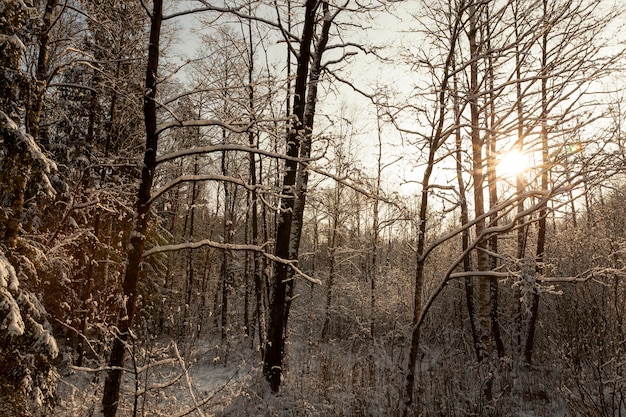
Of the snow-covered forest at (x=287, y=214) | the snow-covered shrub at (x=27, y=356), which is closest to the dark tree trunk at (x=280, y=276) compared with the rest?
the snow-covered forest at (x=287, y=214)

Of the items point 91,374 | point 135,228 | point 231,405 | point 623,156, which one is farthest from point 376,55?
point 91,374

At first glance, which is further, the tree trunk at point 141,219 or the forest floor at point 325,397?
the forest floor at point 325,397

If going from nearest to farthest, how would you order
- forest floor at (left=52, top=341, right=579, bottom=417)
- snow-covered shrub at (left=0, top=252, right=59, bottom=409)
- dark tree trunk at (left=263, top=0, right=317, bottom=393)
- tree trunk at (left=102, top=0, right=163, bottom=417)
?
1. tree trunk at (left=102, top=0, right=163, bottom=417)
2. snow-covered shrub at (left=0, top=252, right=59, bottom=409)
3. forest floor at (left=52, top=341, right=579, bottom=417)
4. dark tree trunk at (left=263, top=0, right=317, bottom=393)

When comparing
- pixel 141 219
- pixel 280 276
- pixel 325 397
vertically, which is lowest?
pixel 325 397

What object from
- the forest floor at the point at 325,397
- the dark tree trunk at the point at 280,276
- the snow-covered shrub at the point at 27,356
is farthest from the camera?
the dark tree trunk at the point at 280,276

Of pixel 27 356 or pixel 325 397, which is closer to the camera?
pixel 27 356

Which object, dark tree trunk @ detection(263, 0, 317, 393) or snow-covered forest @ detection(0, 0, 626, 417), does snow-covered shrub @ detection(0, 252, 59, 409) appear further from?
dark tree trunk @ detection(263, 0, 317, 393)

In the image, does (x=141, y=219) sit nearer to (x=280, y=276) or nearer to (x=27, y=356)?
(x=27, y=356)

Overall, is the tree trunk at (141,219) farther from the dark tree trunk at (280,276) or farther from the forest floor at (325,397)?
the dark tree trunk at (280,276)

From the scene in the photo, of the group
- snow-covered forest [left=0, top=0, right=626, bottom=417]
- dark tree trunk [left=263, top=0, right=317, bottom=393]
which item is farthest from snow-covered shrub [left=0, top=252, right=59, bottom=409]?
dark tree trunk [left=263, top=0, right=317, bottom=393]

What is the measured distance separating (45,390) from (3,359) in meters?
0.64

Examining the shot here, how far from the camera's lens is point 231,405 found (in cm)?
647

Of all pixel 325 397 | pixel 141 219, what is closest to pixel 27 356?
pixel 141 219

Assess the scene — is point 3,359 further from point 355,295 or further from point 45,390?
point 355,295
